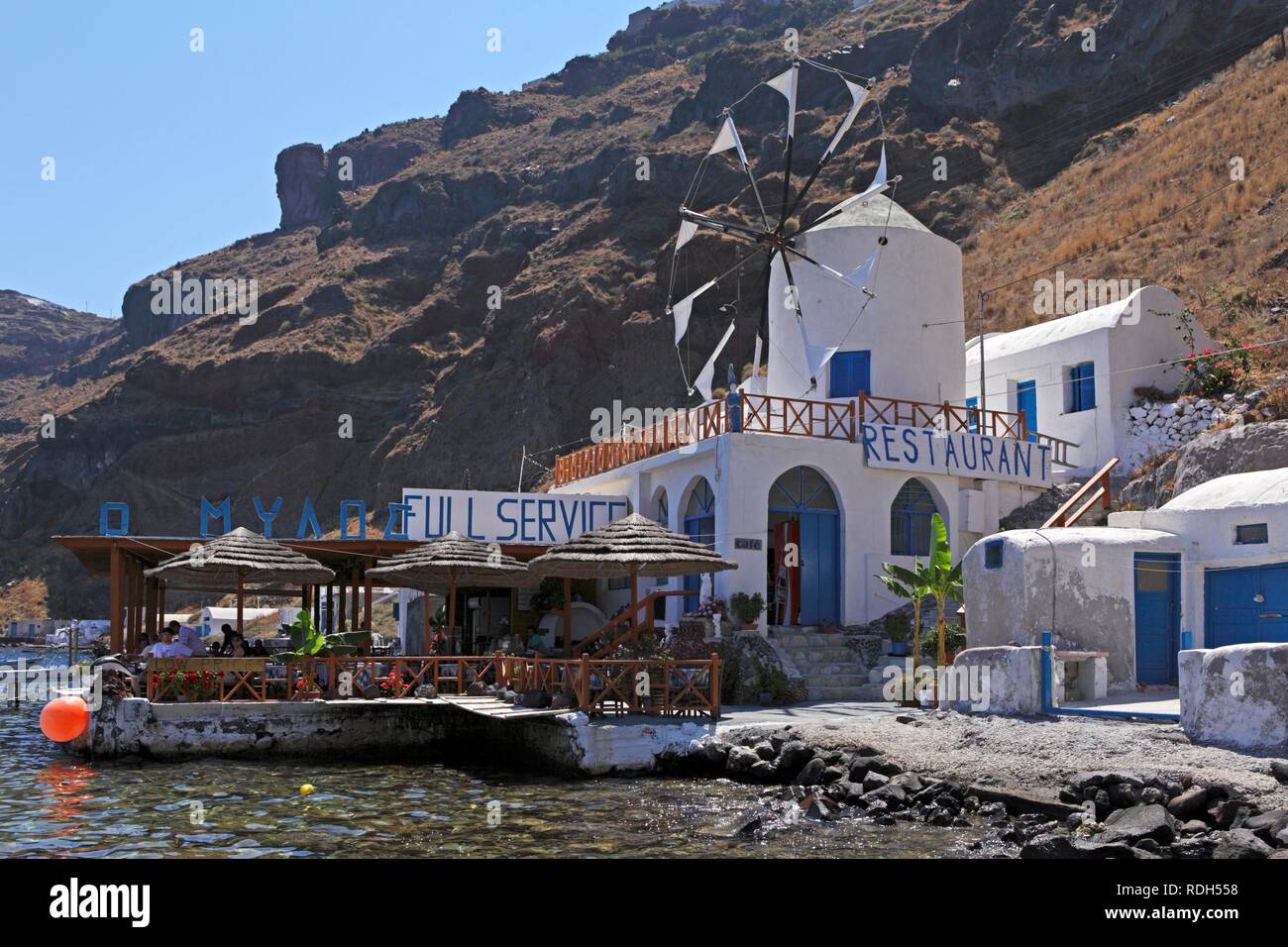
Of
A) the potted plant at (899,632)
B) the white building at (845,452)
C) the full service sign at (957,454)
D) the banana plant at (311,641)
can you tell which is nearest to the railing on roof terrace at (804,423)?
the white building at (845,452)

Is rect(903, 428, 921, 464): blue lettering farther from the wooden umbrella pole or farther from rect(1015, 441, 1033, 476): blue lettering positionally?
the wooden umbrella pole

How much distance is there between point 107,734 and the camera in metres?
18.3

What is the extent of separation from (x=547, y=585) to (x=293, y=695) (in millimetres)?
9772

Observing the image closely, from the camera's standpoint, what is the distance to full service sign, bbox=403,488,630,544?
26234 mm

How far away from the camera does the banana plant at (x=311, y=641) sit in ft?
63.5

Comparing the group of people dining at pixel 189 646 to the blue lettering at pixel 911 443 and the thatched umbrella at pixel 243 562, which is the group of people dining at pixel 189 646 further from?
the blue lettering at pixel 911 443

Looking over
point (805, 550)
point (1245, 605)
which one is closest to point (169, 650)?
point (805, 550)

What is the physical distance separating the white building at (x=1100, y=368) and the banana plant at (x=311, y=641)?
17.4m

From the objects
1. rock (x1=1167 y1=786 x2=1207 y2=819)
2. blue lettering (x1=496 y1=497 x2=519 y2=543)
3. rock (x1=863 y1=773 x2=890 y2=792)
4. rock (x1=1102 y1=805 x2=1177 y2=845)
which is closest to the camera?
rock (x1=1102 y1=805 x2=1177 y2=845)

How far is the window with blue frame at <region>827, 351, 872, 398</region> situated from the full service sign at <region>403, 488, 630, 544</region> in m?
5.52

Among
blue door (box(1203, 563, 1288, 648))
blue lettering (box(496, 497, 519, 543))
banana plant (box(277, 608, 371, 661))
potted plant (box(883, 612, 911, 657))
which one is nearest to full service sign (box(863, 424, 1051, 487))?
potted plant (box(883, 612, 911, 657))
